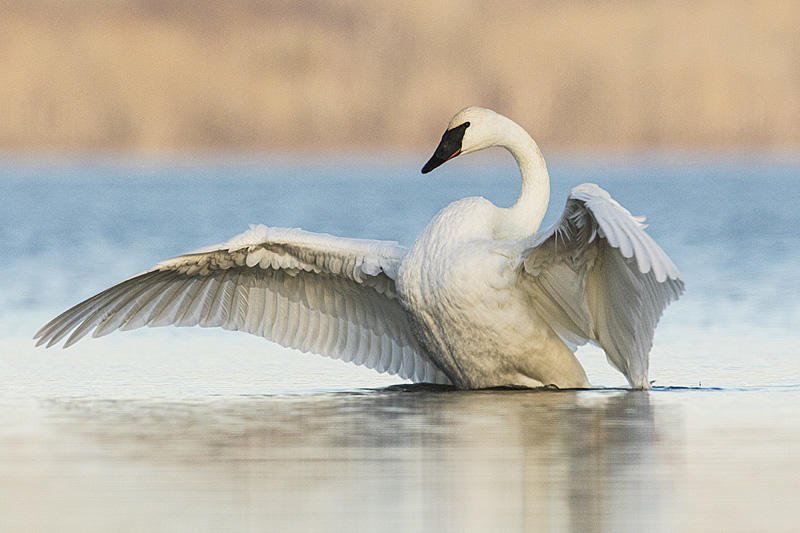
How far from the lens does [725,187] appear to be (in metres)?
55.1

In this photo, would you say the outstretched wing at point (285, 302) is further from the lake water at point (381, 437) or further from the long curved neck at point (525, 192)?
the long curved neck at point (525, 192)

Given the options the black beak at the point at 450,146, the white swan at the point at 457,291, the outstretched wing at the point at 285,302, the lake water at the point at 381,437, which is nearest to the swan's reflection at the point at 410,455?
the lake water at the point at 381,437

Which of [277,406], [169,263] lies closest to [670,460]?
[277,406]

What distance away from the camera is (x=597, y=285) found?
34.3 feet

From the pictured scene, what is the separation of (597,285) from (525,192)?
120 cm

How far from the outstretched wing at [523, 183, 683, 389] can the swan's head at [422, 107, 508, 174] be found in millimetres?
1415

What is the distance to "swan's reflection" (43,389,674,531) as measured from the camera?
692cm

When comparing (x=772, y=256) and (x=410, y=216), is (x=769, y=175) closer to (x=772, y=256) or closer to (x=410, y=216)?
(x=410, y=216)

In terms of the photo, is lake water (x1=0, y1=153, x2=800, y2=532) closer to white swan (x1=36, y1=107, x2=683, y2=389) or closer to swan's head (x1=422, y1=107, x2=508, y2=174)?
white swan (x1=36, y1=107, x2=683, y2=389)

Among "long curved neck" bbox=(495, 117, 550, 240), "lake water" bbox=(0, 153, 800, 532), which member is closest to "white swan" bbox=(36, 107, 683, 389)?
"long curved neck" bbox=(495, 117, 550, 240)

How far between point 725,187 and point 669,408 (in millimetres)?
45973

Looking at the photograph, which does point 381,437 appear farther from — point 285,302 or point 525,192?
point 285,302

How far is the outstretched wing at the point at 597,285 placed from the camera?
31.7 feet

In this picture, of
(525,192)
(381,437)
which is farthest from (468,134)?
(381,437)
